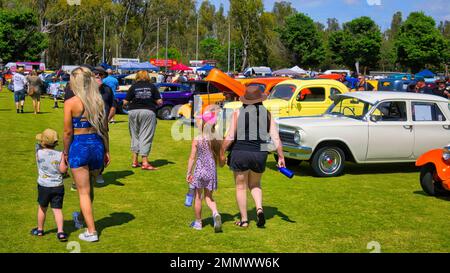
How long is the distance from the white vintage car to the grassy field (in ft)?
1.42

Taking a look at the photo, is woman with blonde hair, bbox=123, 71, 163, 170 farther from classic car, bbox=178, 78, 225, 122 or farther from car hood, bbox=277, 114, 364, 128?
classic car, bbox=178, 78, 225, 122

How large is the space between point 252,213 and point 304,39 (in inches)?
3143

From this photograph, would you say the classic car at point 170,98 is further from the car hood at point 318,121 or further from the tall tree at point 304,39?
the tall tree at point 304,39

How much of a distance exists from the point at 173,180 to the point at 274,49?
77.5 metres

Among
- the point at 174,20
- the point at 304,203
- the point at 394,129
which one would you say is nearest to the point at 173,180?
the point at 304,203

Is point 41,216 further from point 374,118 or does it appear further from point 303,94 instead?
point 303,94

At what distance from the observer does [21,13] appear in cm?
6638

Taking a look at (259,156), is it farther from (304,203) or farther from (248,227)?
(304,203)

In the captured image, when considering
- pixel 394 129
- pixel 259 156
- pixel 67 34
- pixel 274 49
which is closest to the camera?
pixel 259 156

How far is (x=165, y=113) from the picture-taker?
70.2 feet

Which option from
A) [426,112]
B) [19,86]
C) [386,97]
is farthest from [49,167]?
[19,86]

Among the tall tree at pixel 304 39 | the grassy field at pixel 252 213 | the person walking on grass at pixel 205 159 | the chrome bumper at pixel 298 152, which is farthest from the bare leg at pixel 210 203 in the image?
the tall tree at pixel 304 39

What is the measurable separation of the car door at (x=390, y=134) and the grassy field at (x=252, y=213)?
1.59 feet

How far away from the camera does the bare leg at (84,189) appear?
6.04 meters
